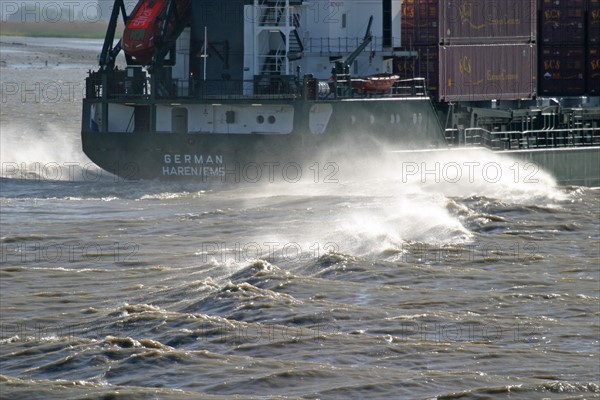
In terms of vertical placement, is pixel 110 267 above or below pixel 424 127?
below

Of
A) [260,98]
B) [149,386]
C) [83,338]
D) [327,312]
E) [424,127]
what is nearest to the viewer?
[149,386]

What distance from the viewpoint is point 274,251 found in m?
25.5

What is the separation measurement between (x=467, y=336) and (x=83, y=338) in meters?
5.79

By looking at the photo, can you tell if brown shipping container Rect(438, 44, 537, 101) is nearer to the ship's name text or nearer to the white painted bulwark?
the white painted bulwark

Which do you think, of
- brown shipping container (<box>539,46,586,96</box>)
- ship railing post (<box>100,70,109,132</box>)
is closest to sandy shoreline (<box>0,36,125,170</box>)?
ship railing post (<box>100,70,109,132</box>)

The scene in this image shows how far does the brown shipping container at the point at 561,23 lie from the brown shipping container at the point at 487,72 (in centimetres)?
241

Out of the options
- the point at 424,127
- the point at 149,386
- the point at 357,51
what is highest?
the point at 357,51

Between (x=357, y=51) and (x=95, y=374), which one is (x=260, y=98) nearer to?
(x=357, y=51)

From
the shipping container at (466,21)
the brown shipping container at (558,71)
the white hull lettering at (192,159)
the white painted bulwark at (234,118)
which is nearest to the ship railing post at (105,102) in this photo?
the white painted bulwark at (234,118)

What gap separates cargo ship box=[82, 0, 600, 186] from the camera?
117 ft

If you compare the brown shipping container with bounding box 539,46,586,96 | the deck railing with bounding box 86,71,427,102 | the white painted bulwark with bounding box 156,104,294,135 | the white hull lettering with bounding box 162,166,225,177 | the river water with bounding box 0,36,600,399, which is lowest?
the river water with bounding box 0,36,600,399

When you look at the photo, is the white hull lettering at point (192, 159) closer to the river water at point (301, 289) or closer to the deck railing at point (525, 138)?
the river water at point (301, 289)

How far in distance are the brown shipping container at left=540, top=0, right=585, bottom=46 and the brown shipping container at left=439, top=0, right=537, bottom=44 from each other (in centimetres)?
212

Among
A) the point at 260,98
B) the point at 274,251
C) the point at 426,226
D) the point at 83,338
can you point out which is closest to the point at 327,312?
the point at 83,338
